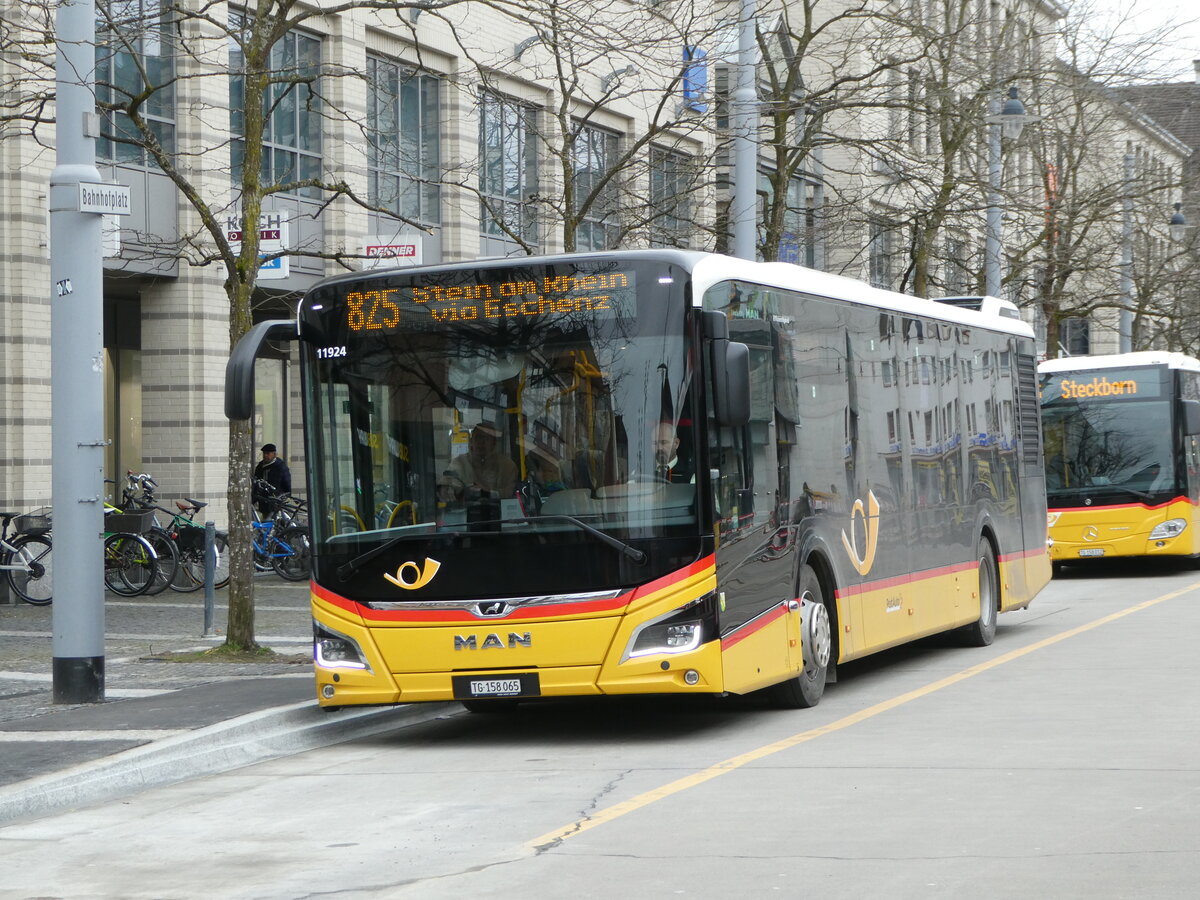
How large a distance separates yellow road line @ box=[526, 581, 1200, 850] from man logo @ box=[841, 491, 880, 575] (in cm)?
92

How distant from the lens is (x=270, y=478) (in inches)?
981

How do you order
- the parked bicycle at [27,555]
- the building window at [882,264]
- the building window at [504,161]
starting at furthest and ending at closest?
the building window at [882,264] < the building window at [504,161] < the parked bicycle at [27,555]

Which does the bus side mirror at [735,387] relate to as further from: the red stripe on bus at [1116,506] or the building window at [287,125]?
the red stripe on bus at [1116,506]

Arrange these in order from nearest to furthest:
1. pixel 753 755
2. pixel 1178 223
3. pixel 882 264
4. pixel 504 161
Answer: pixel 753 755 → pixel 504 161 → pixel 882 264 → pixel 1178 223

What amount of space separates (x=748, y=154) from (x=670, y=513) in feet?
34.0

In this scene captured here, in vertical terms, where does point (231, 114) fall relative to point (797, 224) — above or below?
below

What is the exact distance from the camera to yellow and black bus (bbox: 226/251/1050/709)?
10.4 meters

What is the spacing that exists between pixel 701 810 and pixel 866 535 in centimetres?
518

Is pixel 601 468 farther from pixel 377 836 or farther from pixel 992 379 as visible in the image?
pixel 992 379

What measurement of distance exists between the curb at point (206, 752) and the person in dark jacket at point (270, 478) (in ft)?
40.8

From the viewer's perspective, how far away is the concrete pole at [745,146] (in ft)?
63.4

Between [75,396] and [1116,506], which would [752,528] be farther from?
[1116,506]

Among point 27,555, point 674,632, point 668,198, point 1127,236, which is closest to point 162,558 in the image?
point 27,555

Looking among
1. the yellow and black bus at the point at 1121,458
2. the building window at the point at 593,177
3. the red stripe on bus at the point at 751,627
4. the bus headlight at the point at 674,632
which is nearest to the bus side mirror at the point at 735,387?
the bus headlight at the point at 674,632
